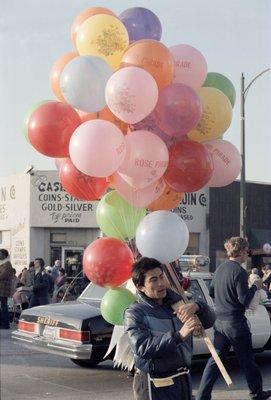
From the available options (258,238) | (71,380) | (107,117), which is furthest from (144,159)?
(258,238)

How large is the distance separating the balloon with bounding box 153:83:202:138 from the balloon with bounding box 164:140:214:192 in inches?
6.3

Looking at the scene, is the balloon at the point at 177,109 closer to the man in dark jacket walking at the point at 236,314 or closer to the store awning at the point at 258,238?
the man in dark jacket walking at the point at 236,314

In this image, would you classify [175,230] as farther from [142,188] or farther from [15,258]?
[15,258]

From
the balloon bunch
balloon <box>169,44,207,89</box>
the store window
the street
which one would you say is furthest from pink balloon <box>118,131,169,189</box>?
the store window

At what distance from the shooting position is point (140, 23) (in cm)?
651

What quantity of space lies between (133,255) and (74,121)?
1.29m

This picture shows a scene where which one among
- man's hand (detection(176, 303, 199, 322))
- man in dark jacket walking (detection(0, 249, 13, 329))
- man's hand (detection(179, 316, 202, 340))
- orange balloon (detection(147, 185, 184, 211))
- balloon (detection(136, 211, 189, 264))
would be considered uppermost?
orange balloon (detection(147, 185, 184, 211))

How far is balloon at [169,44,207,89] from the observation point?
6.35 metres

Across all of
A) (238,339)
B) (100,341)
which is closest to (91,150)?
(238,339)

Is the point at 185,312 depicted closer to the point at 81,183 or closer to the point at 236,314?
the point at 81,183

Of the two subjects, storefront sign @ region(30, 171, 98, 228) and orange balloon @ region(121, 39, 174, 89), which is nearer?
orange balloon @ region(121, 39, 174, 89)

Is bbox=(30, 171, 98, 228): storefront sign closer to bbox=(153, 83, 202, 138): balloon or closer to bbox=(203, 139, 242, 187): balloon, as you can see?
bbox=(203, 139, 242, 187): balloon

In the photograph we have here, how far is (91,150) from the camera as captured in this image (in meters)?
5.70

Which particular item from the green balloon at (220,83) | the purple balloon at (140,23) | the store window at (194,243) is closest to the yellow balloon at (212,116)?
the green balloon at (220,83)
